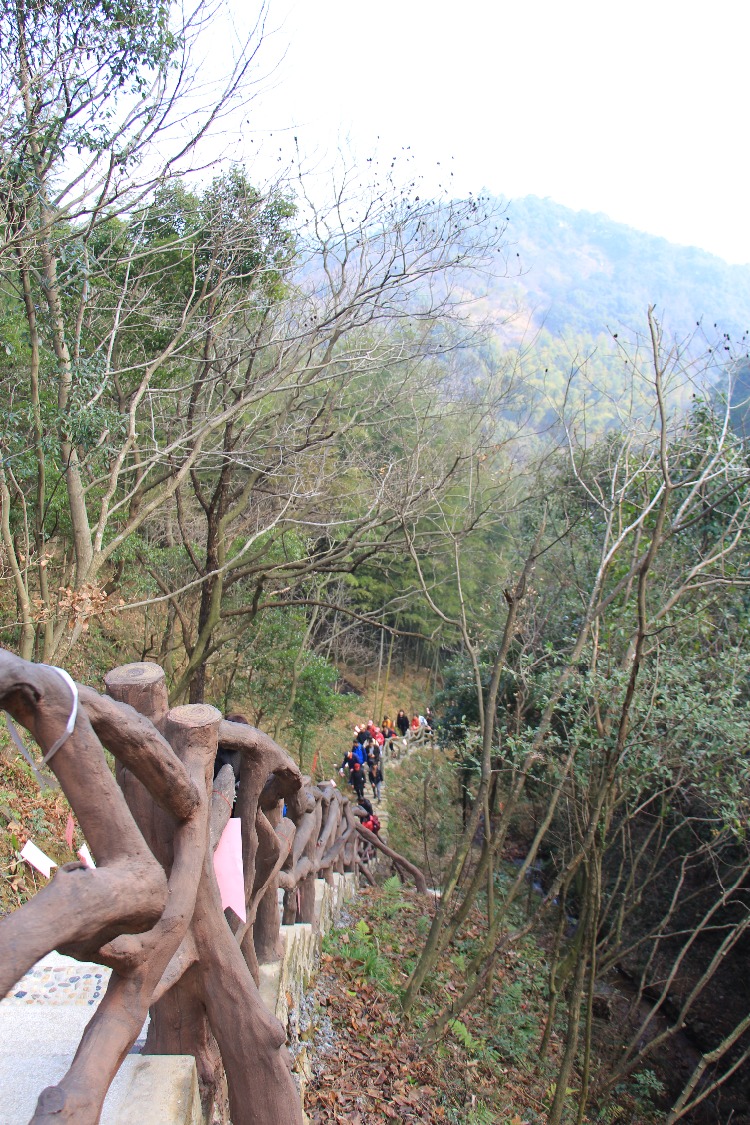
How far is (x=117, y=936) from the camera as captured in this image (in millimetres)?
1802

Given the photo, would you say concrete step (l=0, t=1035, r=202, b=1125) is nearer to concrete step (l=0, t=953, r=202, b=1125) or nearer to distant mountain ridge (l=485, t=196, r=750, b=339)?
concrete step (l=0, t=953, r=202, b=1125)

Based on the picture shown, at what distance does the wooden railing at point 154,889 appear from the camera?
161cm

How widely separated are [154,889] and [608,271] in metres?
124

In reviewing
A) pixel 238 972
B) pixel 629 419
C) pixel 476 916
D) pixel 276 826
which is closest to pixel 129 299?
pixel 629 419

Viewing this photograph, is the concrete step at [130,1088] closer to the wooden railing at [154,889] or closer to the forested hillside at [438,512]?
the wooden railing at [154,889]

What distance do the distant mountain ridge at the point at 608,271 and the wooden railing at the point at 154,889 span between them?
81.5m

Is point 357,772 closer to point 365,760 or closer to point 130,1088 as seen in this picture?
point 365,760

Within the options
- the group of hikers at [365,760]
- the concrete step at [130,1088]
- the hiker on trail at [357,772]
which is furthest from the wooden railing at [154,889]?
the hiker on trail at [357,772]

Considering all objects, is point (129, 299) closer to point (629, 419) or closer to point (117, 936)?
point (629, 419)

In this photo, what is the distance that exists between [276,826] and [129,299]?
720cm

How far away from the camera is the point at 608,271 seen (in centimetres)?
11381

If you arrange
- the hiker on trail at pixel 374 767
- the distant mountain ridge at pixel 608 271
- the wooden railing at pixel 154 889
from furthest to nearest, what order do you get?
the distant mountain ridge at pixel 608 271 → the hiker on trail at pixel 374 767 → the wooden railing at pixel 154 889

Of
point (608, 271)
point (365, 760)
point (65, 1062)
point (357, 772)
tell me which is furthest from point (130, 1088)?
point (608, 271)

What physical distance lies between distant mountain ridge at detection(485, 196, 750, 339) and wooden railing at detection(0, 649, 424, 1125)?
81.5 metres
